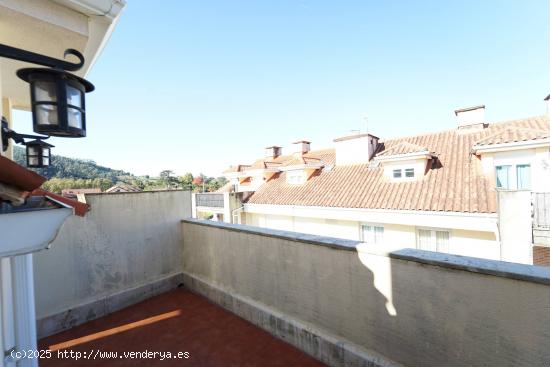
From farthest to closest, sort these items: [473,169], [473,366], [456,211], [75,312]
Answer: [473,169] < [456,211] < [75,312] < [473,366]

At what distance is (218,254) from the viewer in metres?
4.41

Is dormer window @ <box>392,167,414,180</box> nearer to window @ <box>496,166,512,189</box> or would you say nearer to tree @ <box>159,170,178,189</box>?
window @ <box>496,166,512,189</box>

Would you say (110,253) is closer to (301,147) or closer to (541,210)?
(541,210)

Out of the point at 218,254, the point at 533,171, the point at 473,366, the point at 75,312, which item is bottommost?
the point at 75,312

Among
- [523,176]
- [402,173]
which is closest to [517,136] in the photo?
[523,176]

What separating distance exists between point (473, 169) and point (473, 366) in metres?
9.55

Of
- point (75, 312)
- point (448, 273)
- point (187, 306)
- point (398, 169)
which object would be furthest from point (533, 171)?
point (75, 312)

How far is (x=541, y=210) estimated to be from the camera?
672cm

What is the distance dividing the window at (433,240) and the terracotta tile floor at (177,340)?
765 cm

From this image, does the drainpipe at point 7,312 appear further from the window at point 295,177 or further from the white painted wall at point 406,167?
the window at point 295,177

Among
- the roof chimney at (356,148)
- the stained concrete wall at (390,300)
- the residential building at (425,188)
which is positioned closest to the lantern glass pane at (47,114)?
the stained concrete wall at (390,300)

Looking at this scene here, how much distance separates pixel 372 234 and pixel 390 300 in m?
8.08

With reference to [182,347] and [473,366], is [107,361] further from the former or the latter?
[473,366]

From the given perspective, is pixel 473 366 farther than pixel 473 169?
No
